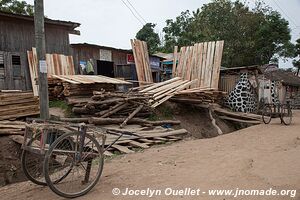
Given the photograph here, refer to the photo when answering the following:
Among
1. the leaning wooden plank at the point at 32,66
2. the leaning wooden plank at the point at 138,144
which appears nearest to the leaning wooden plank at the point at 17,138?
the leaning wooden plank at the point at 138,144

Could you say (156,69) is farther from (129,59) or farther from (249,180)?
(249,180)

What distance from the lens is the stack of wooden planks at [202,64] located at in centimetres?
1655

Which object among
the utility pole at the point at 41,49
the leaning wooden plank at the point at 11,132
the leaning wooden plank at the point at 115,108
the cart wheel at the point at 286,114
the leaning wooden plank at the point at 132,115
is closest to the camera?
the utility pole at the point at 41,49

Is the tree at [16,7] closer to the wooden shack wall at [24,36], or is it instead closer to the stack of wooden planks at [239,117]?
the wooden shack wall at [24,36]

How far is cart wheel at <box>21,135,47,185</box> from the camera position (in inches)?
221

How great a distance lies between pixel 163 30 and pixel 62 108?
97.9 ft

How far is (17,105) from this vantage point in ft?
36.0

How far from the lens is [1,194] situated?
6074 millimetres

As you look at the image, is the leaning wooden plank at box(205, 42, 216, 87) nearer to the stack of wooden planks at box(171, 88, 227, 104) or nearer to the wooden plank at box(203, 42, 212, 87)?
the wooden plank at box(203, 42, 212, 87)

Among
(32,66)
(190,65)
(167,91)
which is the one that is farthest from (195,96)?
(32,66)

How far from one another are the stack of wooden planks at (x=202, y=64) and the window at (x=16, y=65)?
26.5 feet

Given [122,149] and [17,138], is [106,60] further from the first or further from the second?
[122,149]

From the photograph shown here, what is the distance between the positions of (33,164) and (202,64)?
1234 centimetres

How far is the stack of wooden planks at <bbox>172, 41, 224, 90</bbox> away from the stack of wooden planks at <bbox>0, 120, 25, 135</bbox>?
355 inches
